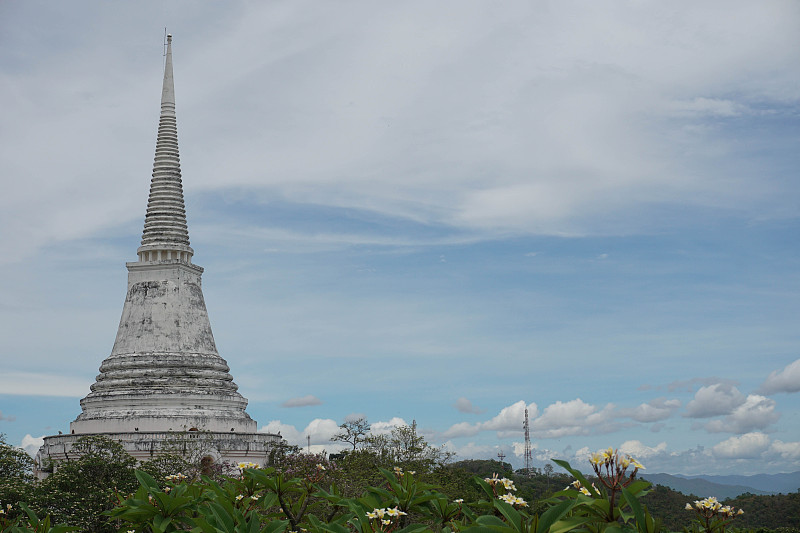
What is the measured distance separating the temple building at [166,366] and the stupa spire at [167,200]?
66mm

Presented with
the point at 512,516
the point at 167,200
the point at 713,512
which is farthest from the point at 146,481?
the point at 167,200

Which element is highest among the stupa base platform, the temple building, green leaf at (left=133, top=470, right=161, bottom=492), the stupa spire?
the stupa spire

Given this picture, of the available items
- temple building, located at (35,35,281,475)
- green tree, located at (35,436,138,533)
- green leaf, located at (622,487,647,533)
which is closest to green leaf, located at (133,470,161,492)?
green leaf, located at (622,487,647,533)

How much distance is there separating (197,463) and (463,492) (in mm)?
16300

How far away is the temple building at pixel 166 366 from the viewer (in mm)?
49156

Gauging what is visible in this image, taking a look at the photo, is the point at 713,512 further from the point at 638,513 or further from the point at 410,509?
the point at 410,509

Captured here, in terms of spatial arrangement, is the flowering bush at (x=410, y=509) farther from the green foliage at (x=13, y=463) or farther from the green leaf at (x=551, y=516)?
the green foliage at (x=13, y=463)

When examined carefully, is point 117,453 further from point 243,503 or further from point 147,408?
point 243,503

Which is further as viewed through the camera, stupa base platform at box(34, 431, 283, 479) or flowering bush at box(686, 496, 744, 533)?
stupa base platform at box(34, 431, 283, 479)

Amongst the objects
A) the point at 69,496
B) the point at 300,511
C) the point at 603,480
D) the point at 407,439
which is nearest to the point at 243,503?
the point at 300,511

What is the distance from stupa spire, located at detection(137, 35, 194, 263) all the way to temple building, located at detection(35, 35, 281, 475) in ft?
0.22

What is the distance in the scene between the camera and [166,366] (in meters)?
52.0

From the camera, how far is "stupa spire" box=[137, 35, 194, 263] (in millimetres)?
55031

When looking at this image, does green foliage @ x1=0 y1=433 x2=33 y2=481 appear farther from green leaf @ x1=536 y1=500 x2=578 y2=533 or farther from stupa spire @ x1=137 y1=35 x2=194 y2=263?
green leaf @ x1=536 y1=500 x2=578 y2=533
